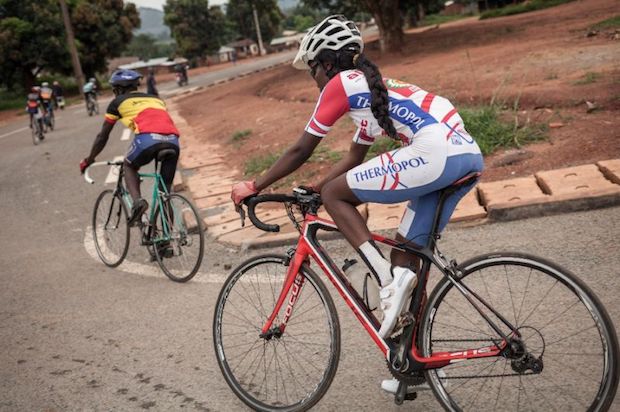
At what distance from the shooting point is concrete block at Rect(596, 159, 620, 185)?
5.53 meters

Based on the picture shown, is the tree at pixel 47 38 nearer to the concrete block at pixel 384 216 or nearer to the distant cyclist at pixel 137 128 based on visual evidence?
the distant cyclist at pixel 137 128

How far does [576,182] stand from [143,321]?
4.08m

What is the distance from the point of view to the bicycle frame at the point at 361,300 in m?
2.83

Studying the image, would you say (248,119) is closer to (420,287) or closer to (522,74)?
(522,74)

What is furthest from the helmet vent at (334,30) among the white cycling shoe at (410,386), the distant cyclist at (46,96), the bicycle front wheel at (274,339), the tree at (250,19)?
the tree at (250,19)

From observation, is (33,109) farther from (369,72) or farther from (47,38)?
(47,38)

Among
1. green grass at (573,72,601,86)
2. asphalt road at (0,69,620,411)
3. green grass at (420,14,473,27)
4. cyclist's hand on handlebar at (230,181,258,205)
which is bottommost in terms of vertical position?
asphalt road at (0,69,620,411)

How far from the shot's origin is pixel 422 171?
2.88 meters

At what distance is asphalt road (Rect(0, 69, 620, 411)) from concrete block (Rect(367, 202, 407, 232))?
0.41m

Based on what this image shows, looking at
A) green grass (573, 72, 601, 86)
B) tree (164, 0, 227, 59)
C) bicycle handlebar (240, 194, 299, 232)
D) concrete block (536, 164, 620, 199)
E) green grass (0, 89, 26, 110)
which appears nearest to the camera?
bicycle handlebar (240, 194, 299, 232)

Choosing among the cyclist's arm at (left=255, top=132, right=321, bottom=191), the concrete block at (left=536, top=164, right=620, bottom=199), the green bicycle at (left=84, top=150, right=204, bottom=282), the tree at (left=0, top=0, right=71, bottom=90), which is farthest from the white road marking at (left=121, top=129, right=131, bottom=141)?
the tree at (left=0, top=0, right=71, bottom=90)

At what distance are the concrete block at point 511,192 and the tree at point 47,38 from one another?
133 ft

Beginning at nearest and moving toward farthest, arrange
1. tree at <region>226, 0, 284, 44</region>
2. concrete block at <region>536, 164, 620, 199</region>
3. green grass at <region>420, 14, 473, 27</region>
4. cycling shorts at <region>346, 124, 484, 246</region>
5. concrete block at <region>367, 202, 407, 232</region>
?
cycling shorts at <region>346, 124, 484, 246</region>, concrete block at <region>536, 164, 620, 199</region>, concrete block at <region>367, 202, 407, 232</region>, green grass at <region>420, 14, 473, 27</region>, tree at <region>226, 0, 284, 44</region>

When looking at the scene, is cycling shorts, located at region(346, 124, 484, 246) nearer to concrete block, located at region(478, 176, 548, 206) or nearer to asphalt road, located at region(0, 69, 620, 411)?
asphalt road, located at region(0, 69, 620, 411)
